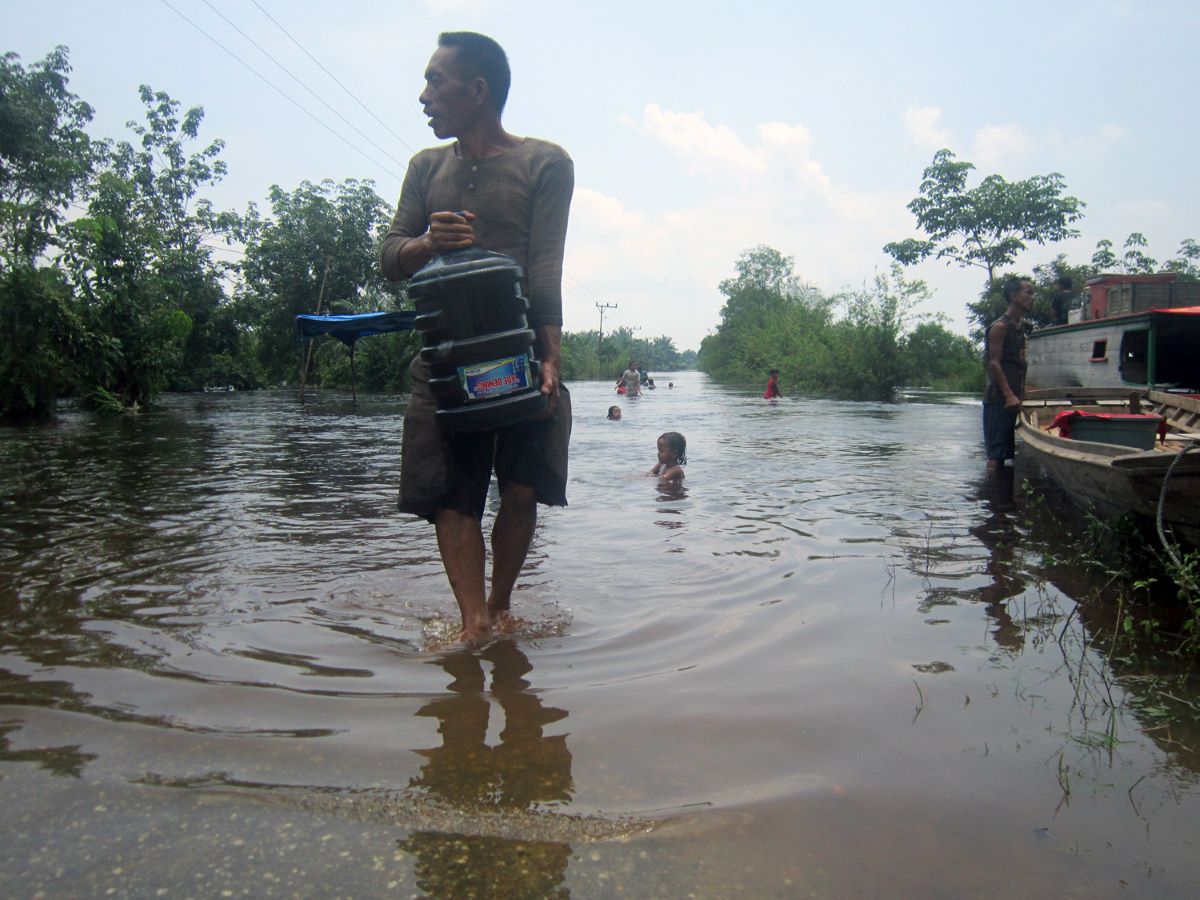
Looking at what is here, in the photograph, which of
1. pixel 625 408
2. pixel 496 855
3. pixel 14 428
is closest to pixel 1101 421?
pixel 496 855

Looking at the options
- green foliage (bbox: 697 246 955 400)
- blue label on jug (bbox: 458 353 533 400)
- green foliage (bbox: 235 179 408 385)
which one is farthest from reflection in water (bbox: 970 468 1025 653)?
green foliage (bbox: 235 179 408 385)

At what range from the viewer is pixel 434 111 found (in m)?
2.96

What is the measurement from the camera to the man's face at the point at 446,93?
9.66ft

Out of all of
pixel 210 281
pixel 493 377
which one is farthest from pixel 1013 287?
pixel 210 281

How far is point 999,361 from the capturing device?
8.12 m

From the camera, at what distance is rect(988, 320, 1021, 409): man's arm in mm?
8094

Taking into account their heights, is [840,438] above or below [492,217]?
below

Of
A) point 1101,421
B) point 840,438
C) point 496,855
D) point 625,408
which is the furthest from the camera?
point 625,408

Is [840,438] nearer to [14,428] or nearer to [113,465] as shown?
[113,465]

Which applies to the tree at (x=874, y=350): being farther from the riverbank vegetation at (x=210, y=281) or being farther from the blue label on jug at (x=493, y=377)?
the blue label on jug at (x=493, y=377)

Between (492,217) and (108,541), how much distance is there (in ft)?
10.0

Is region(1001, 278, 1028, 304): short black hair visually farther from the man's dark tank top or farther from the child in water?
the child in water

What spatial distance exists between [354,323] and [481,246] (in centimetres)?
1941

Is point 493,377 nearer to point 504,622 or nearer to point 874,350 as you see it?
point 504,622
